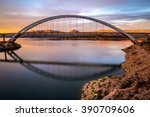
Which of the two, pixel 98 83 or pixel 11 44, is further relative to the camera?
pixel 11 44

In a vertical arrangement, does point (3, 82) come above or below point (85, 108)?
below

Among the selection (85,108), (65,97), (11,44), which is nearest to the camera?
(85,108)

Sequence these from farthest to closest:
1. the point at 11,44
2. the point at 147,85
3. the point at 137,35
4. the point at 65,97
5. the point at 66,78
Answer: the point at 11,44 < the point at 137,35 < the point at 66,78 < the point at 65,97 < the point at 147,85

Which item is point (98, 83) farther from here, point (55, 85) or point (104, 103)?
point (104, 103)

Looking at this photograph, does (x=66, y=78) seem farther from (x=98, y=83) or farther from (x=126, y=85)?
(x=126, y=85)

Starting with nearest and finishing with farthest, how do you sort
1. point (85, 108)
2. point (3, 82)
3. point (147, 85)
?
point (85, 108) < point (147, 85) < point (3, 82)

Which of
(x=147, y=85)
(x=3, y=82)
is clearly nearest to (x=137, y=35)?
(x=3, y=82)

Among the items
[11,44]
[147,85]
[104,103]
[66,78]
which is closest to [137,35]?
[11,44]

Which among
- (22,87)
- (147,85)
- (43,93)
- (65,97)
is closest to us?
(147,85)

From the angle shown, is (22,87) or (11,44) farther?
(11,44)
